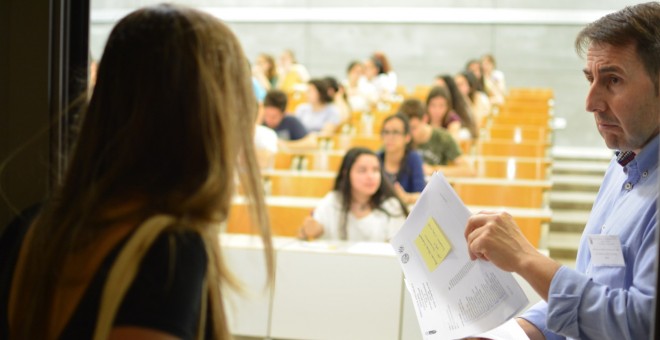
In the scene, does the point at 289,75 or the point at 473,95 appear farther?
the point at 289,75

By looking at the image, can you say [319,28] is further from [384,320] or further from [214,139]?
[214,139]

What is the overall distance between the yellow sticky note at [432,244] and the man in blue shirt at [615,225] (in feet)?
0.31

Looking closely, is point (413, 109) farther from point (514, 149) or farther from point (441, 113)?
point (514, 149)

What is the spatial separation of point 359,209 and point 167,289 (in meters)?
3.22

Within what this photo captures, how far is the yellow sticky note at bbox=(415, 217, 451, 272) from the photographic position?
1.56 m

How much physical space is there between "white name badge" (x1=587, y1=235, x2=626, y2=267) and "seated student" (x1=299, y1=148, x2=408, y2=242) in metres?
2.47

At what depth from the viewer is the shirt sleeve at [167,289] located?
2.79 ft

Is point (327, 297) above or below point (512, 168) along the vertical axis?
above

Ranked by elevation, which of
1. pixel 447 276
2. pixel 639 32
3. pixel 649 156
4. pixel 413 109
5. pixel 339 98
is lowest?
pixel 339 98

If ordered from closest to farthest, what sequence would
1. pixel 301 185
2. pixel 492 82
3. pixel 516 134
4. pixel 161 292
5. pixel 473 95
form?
pixel 161 292
pixel 301 185
pixel 516 134
pixel 473 95
pixel 492 82

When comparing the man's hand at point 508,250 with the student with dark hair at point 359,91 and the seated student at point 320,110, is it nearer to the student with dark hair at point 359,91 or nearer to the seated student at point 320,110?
the seated student at point 320,110

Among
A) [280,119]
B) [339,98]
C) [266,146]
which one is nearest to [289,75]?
[339,98]

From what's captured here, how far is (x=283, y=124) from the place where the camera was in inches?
282

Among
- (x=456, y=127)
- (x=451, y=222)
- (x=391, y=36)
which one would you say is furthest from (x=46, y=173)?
(x=391, y=36)
